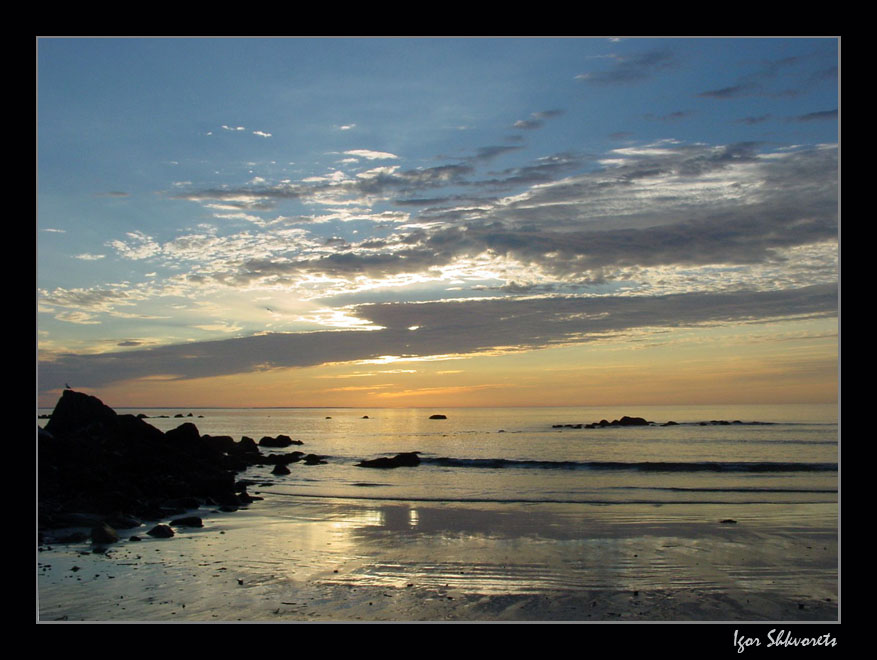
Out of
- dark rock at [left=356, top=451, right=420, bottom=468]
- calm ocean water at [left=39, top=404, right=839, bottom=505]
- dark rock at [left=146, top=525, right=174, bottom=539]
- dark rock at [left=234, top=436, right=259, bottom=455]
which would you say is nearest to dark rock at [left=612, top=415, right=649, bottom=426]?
calm ocean water at [left=39, top=404, right=839, bottom=505]

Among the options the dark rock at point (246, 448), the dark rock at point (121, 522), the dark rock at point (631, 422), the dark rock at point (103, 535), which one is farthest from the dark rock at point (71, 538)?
the dark rock at point (631, 422)

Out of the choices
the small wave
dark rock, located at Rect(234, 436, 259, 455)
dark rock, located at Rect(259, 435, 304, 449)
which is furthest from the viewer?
dark rock, located at Rect(259, 435, 304, 449)

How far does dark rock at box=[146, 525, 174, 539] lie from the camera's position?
16.3m

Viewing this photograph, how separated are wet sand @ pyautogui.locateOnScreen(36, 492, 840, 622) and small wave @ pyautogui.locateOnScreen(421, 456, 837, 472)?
16509mm

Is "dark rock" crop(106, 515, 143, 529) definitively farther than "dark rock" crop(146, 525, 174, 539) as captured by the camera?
Yes

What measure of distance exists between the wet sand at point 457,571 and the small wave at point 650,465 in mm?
16509

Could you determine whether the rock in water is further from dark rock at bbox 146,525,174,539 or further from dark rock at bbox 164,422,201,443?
dark rock at bbox 164,422,201,443

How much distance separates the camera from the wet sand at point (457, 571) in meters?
10.5

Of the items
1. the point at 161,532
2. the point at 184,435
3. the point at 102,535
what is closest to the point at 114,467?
the point at 184,435

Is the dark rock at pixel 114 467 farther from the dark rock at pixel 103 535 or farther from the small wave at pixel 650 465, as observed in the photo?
the small wave at pixel 650 465

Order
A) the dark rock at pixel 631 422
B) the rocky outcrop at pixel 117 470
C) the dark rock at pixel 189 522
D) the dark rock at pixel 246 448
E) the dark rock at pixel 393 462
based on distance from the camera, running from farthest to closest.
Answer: the dark rock at pixel 631 422 < the dark rock at pixel 246 448 < the dark rock at pixel 393 462 < the rocky outcrop at pixel 117 470 < the dark rock at pixel 189 522

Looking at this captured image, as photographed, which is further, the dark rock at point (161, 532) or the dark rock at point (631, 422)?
the dark rock at point (631, 422)

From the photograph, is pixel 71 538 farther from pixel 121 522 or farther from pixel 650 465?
pixel 650 465

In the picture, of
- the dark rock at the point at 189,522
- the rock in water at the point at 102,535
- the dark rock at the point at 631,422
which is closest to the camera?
the rock in water at the point at 102,535
